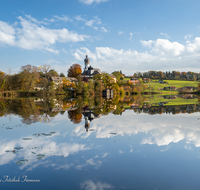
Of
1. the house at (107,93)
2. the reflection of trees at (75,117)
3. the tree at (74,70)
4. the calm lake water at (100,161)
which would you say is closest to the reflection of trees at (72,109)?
the reflection of trees at (75,117)

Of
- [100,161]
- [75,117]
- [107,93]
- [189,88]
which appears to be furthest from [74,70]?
[100,161]

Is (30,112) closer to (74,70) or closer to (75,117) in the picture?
(75,117)

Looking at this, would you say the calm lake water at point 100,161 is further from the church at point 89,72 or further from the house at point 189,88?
the house at point 189,88

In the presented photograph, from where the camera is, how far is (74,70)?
118375 millimetres

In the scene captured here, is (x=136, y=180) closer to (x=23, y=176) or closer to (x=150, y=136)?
(x=23, y=176)

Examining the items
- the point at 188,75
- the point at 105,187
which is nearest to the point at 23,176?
the point at 105,187

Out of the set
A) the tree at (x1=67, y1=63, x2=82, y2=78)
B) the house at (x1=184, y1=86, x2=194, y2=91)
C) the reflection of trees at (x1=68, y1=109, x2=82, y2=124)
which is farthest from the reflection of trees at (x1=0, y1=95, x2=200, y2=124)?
the house at (x1=184, y1=86, x2=194, y2=91)

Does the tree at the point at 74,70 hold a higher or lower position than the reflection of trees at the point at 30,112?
higher

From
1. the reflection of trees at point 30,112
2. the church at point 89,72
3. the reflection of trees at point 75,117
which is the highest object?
the church at point 89,72

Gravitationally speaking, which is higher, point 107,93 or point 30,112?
point 107,93

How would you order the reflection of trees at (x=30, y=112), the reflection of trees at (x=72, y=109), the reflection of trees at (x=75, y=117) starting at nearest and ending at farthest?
the reflection of trees at (x=75, y=117) → the reflection of trees at (x=30, y=112) → the reflection of trees at (x=72, y=109)

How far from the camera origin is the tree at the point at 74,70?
11788cm

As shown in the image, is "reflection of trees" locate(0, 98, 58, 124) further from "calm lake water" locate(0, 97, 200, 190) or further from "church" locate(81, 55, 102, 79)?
"church" locate(81, 55, 102, 79)

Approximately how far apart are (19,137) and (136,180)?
858 cm
